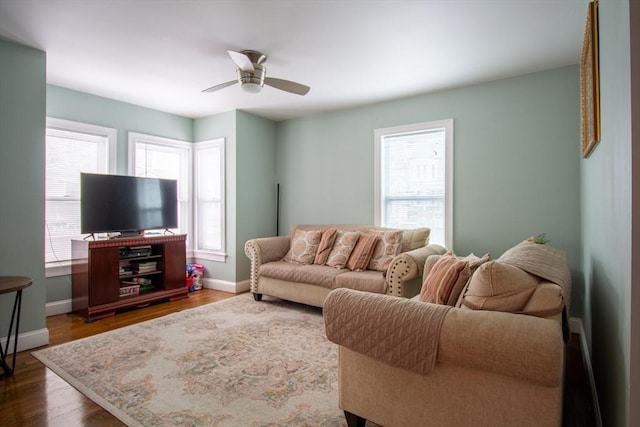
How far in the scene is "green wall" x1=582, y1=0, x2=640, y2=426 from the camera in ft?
3.53

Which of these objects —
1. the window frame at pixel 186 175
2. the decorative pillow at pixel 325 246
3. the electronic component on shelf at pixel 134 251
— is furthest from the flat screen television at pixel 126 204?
the decorative pillow at pixel 325 246

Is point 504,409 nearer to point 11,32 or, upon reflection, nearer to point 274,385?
point 274,385

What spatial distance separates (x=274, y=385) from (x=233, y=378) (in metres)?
0.31

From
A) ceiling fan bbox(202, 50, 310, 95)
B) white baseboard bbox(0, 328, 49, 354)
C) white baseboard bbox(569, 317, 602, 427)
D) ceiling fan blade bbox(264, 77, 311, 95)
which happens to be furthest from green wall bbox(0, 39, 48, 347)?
white baseboard bbox(569, 317, 602, 427)

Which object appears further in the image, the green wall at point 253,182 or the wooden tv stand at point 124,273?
the green wall at point 253,182

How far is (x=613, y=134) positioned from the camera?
54.5 inches

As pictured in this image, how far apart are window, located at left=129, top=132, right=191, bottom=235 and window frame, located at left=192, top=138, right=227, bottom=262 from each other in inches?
3.5

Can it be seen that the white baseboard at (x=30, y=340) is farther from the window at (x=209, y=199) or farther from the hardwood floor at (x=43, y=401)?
the window at (x=209, y=199)

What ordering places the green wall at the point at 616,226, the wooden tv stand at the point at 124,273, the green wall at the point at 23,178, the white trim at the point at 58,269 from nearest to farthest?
the green wall at the point at 616,226
the green wall at the point at 23,178
the wooden tv stand at the point at 124,273
the white trim at the point at 58,269

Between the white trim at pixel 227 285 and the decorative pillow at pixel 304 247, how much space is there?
89 centimetres

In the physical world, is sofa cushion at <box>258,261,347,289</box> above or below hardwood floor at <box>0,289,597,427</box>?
above

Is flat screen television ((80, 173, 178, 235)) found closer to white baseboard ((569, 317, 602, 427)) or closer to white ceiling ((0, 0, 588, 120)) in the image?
white ceiling ((0, 0, 588, 120))

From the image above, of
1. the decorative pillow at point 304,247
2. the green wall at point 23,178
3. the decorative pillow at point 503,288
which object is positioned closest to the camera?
the decorative pillow at point 503,288

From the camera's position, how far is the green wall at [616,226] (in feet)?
3.53
